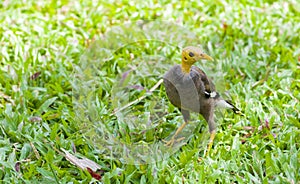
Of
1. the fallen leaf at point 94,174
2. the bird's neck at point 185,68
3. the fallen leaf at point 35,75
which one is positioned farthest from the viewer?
the fallen leaf at point 35,75

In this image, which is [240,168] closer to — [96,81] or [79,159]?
[79,159]

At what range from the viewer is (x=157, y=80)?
3920 mm

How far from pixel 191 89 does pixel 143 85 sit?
87cm

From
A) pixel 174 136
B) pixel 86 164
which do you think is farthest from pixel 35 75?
pixel 174 136

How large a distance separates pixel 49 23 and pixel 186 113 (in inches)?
76.3

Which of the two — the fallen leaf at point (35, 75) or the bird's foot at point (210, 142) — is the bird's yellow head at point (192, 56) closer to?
the bird's foot at point (210, 142)

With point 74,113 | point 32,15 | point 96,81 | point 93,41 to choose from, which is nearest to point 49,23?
point 32,15

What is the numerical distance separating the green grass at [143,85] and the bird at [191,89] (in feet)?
0.51

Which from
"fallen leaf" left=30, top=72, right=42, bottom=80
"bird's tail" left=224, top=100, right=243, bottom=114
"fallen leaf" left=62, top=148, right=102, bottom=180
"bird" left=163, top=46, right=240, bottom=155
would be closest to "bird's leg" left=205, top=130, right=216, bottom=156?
"bird" left=163, top=46, right=240, bottom=155

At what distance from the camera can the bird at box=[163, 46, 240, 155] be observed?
308cm

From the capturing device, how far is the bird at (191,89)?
3076 mm

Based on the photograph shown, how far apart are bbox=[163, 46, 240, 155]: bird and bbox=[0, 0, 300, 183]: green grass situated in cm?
16

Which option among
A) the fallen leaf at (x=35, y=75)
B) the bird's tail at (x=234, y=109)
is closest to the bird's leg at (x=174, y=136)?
the bird's tail at (x=234, y=109)

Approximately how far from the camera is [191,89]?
3.10m
